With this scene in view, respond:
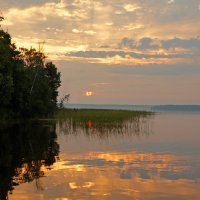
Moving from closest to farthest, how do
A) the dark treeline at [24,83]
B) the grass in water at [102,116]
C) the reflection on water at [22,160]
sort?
the reflection on water at [22,160]
the dark treeline at [24,83]
the grass in water at [102,116]

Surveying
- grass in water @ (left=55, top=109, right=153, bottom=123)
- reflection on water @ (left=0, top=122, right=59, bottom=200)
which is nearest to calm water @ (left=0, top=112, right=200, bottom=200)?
reflection on water @ (left=0, top=122, right=59, bottom=200)

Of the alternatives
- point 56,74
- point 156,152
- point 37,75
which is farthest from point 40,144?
point 56,74

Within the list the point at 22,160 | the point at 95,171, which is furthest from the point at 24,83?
the point at 95,171

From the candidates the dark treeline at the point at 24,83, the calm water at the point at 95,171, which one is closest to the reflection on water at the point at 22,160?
the calm water at the point at 95,171

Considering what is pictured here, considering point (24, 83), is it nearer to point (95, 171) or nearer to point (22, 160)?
point (22, 160)

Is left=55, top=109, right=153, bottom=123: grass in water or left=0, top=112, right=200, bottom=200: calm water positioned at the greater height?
left=55, top=109, right=153, bottom=123: grass in water

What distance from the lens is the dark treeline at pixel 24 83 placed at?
53859 millimetres

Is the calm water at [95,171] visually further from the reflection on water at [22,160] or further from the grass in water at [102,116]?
the grass in water at [102,116]

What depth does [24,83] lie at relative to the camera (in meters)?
65.8

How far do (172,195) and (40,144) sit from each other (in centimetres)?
1940

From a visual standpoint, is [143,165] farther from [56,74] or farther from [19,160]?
[56,74]

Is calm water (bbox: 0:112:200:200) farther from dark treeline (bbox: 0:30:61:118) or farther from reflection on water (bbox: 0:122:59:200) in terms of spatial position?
dark treeline (bbox: 0:30:61:118)

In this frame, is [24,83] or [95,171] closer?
[95,171]

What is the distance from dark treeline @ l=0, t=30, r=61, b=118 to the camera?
53859 mm
